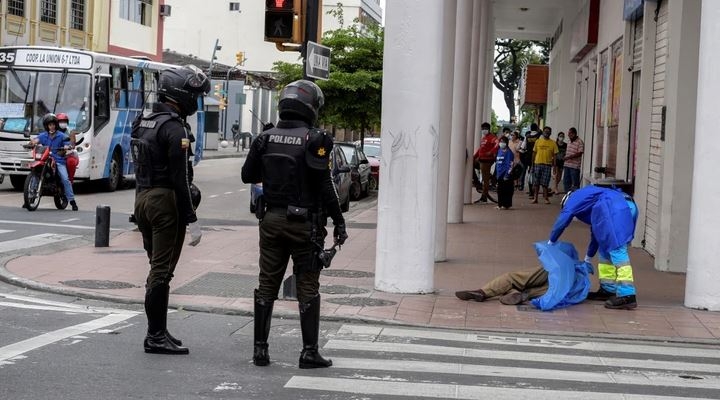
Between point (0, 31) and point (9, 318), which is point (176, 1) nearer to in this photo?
point (0, 31)

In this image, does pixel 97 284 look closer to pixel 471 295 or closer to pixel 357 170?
pixel 471 295

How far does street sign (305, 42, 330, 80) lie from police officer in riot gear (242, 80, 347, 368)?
340 centimetres

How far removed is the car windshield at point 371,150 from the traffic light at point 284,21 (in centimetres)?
2280

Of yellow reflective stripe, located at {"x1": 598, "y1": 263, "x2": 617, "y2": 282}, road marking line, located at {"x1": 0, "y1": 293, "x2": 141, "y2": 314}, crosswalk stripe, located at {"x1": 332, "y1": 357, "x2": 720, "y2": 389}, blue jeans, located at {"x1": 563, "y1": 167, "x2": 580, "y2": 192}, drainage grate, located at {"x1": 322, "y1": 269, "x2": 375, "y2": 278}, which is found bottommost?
drainage grate, located at {"x1": 322, "y1": 269, "x2": 375, "y2": 278}

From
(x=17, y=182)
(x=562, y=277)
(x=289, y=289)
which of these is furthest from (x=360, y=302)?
(x=17, y=182)

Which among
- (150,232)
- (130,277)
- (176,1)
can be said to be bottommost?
(130,277)

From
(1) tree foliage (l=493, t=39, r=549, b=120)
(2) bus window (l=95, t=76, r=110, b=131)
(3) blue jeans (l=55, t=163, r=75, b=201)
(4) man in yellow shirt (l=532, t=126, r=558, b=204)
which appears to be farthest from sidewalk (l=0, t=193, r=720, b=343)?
(1) tree foliage (l=493, t=39, r=549, b=120)

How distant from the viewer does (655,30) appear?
17297 millimetres

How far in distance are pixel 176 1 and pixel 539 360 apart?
266ft

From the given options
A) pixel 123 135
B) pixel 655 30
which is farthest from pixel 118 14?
pixel 655 30

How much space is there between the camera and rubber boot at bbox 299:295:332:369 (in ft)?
25.2

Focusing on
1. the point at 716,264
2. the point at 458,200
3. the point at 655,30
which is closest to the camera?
the point at 716,264

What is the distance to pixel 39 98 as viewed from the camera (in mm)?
26219

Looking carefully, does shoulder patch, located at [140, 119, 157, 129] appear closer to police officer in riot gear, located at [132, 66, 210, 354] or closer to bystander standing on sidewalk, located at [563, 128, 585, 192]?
police officer in riot gear, located at [132, 66, 210, 354]
